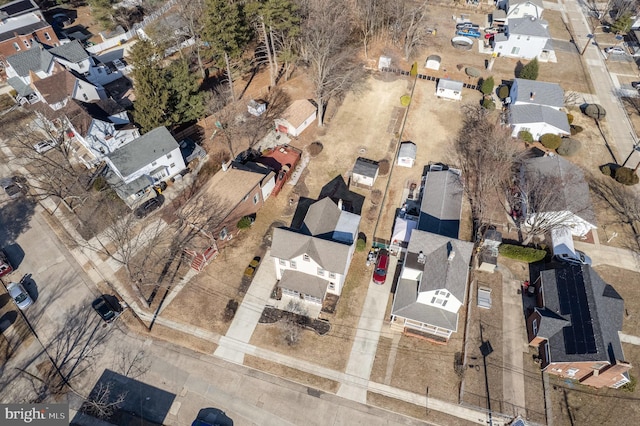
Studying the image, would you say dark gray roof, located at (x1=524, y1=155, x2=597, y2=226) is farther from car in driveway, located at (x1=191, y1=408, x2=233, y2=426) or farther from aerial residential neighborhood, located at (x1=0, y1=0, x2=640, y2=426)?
car in driveway, located at (x1=191, y1=408, x2=233, y2=426)

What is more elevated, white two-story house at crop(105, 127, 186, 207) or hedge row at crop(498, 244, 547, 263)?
white two-story house at crop(105, 127, 186, 207)

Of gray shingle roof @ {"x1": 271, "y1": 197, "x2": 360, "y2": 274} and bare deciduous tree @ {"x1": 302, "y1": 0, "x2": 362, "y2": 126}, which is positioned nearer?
gray shingle roof @ {"x1": 271, "y1": 197, "x2": 360, "y2": 274}

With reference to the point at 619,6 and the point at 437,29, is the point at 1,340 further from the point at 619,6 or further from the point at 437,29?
the point at 619,6

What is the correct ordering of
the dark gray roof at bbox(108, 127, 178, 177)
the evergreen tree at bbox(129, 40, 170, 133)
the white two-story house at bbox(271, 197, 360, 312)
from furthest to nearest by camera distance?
1. the evergreen tree at bbox(129, 40, 170, 133)
2. the dark gray roof at bbox(108, 127, 178, 177)
3. the white two-story house at bbox(271, 197, 360, 312)

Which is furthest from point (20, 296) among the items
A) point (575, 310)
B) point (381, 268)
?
point (575, 310)

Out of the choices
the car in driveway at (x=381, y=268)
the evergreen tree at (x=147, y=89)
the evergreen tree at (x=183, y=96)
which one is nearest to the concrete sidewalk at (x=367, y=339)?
the car in driveway at (x=381, y=268)

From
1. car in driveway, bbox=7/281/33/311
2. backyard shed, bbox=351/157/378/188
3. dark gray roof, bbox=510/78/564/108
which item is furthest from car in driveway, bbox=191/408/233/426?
dark gray roof, bbox=510/78/564/108
